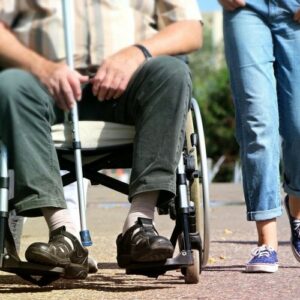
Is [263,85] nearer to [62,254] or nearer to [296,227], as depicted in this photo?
[296,227]

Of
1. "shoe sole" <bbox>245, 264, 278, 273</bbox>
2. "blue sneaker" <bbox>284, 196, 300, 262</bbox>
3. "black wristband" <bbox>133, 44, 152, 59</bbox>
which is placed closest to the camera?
"black wristband" <bbox>133, 44, 152, 59</bbox>

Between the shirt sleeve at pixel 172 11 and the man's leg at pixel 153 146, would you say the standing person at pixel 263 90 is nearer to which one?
the shirt sleeve at pixel 172 11

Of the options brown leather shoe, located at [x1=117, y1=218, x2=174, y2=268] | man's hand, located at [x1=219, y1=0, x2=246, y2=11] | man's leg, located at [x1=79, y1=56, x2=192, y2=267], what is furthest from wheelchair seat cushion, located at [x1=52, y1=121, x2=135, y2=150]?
man's hand, located at [x1=219, y1=0, x2=246, y2=11]

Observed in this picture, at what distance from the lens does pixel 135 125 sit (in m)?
4.07

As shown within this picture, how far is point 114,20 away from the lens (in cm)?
412

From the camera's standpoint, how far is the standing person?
195 inches

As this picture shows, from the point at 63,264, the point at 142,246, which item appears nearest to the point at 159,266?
the point at 142,246

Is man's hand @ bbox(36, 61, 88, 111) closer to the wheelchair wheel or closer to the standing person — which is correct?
the wheelchair wheel

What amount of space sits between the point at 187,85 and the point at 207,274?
1.17 m

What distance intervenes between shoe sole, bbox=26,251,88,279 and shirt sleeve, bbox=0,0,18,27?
3.05 ft

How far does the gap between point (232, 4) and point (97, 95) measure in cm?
121

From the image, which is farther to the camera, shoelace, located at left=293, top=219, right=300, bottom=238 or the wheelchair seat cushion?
shoelace, located at left=293, top=219, right=300, bottom=238

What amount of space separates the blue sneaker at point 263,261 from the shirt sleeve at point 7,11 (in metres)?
1.65

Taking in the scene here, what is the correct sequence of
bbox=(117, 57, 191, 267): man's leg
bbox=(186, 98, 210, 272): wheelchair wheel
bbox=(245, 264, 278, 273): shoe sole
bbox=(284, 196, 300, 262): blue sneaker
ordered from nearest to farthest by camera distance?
bbox=(117, 57, 191, 267): man's leg < bbox=(186, 98, 210, 272): wheelchair wheel < bbox=(245, 264, 278, 273): shoe sole < bbox=(284, 196, 300, 262): blue sneaker
